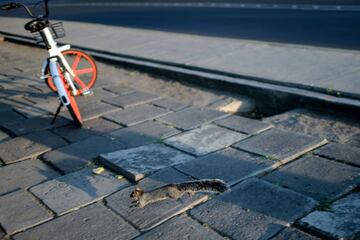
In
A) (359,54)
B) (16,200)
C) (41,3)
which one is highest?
(41,3)

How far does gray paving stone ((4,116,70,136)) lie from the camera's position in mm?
4855

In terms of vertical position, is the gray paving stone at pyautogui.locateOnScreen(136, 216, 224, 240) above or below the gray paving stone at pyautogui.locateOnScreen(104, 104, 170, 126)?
below

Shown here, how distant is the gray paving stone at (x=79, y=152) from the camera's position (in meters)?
3.88

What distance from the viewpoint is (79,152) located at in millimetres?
4129

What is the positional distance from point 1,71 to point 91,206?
5.89m

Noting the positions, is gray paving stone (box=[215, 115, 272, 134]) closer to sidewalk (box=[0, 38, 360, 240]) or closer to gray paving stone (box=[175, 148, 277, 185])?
sidewalk (box=[0, 38, 360, 240])

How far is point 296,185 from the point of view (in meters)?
3.15

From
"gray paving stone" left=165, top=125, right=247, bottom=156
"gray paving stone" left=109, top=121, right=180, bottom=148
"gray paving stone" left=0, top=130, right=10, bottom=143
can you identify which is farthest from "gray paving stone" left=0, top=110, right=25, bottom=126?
"gray paving stone" left=165, top=125, right=247, bottom=156

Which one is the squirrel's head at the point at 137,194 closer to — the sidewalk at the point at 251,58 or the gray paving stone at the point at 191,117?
the gray paving stone at the point at 191,117

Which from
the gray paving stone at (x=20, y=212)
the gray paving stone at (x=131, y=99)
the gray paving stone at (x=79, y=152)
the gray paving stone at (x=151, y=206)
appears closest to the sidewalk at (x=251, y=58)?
the gray paving stone at (x=131, y=99)

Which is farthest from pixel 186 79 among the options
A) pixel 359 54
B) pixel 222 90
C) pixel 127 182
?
pixel 127 182

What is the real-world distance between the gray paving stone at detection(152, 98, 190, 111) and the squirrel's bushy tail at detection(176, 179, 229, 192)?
202 centimetres

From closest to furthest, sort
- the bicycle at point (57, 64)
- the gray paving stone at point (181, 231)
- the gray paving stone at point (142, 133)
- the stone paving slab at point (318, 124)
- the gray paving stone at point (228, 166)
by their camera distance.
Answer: the gray paving stone at point (181, 231) → the gray paving stone at point (228, 166) → the stone paving slab at point (318, 124) → the gray paving stone at point (142, 133) → the bicycle at point (57, 64)

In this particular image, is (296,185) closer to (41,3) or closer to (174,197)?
(174,197)
